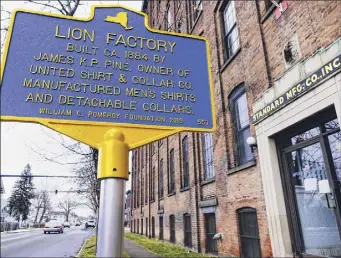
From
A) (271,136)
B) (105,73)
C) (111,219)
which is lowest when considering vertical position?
(111,219)

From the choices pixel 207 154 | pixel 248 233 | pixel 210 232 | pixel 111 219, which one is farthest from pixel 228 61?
pixel 111 219

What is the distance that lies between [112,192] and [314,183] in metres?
5.24

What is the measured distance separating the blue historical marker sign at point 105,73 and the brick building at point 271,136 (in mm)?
3585

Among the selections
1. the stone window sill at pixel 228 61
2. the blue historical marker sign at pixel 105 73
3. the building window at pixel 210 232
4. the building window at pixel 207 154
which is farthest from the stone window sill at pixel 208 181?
the blue historical marker sign at pixel 105 73

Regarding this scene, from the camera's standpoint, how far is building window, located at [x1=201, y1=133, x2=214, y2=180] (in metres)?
11.5

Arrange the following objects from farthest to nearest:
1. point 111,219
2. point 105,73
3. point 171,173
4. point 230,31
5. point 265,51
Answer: point 171,173
point 230,31
point 265,51
point 105,73
point 111,219

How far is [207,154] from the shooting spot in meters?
11.9

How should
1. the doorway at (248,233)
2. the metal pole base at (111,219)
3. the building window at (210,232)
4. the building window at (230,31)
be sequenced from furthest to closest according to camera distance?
1. the building window at (210,232)
2. the building window at (230,31)
3. the doorway at (248,233)
4. the metal pole base at (111,219)

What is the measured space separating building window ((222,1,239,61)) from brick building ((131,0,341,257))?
0.04 meters

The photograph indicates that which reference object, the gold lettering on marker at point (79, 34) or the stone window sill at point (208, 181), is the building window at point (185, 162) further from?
the gold lettering on marker at point (79, 34)

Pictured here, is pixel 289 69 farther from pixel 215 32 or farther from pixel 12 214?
pixel 12 214

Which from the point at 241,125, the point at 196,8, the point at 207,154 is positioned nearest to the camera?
the point at 241,125

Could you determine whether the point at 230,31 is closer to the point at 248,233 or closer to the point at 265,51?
the point at 265,51

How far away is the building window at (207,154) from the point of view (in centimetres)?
1152
